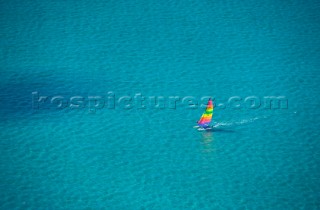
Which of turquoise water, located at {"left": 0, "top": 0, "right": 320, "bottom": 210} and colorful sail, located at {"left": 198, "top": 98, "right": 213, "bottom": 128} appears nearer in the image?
turquoise water, located at {"left": 0, "top": 0, "right": 320, "bottom": 210}

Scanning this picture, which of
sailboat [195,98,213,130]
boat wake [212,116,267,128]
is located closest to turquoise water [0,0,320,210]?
boat wake [212,116,267,128]

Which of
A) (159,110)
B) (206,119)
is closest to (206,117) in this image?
(206,119)

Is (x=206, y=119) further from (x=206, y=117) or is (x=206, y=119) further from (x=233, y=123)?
(x=233, y=123)

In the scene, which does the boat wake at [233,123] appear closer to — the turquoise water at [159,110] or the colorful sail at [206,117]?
the turquoise water at [159,110]

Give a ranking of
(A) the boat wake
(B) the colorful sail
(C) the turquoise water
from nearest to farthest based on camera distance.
A: (C) the turquoise water → (B) the colorful sail → (A) the boat wake

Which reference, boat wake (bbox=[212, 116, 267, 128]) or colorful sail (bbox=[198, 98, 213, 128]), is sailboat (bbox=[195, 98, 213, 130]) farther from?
boat wake (bbox=[212, 116, 267, 128])

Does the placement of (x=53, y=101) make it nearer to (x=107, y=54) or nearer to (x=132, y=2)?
(x=107, y=54)

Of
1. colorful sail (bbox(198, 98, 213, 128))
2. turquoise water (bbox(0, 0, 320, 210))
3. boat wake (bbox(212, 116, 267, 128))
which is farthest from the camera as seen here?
boat wake (bbox(212, 116, 267, 128))

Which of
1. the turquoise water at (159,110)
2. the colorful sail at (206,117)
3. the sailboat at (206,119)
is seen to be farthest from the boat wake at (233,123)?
the colorful sail at (206,117)

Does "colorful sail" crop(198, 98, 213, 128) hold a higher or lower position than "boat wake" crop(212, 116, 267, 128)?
higher
